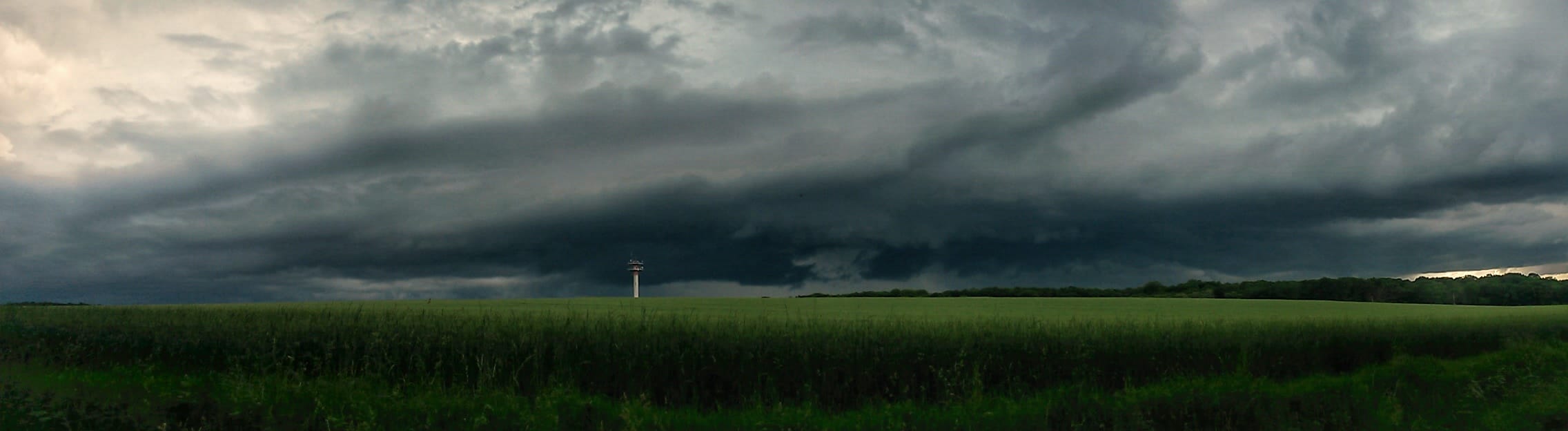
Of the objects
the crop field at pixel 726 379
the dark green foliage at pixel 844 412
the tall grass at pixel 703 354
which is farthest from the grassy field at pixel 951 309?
the dark green foliage at pixel 844 412

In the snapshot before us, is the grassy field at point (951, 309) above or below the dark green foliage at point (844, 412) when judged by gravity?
above

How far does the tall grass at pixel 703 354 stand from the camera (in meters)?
18.4

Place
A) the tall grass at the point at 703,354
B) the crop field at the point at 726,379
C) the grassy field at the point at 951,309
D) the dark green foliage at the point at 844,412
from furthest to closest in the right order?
the grassy field at the point at 951,309 < the tall grass at the point at 703,354 < the crop field at the point at 726,379 < the dark green foliage at the point at 844,412

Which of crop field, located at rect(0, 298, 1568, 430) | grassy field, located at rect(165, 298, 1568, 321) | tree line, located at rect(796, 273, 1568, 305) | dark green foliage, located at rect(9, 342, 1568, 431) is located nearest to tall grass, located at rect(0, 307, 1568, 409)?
crop field, located at rect(0, 298, 1568, 430)

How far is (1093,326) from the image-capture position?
2569cm

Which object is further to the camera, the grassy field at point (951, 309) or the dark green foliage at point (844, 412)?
the grassy field at point (951, 309)

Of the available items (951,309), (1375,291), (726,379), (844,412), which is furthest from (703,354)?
(1375,291)

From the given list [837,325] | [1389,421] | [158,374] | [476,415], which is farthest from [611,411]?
[1389,421]

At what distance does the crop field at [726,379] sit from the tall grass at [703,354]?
0.20 feet

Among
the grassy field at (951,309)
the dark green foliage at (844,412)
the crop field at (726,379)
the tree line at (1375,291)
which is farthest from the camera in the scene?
the tree line at (1375,291)

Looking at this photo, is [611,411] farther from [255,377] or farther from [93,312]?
[93,312]

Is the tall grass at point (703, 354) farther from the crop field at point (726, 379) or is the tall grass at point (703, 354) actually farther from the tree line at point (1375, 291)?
the tree line at point (1375, 291)

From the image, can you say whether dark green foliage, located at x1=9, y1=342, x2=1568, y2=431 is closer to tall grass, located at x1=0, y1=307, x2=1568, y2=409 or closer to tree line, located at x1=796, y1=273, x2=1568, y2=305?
tall grass, located at x1=0, y1=307, x2=1568, y2=409

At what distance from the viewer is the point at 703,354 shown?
18641 millimetres
